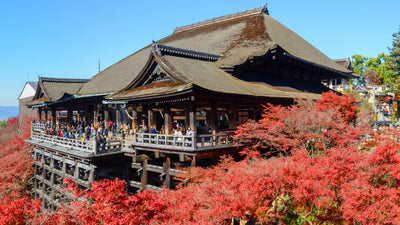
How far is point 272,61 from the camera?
22.7m

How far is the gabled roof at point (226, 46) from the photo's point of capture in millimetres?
20778

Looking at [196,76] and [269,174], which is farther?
[196,76]

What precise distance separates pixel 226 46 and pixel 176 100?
1121 centimetres

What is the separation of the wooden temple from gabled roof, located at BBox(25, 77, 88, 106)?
0.10m

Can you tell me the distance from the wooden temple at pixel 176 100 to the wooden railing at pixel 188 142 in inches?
2.2

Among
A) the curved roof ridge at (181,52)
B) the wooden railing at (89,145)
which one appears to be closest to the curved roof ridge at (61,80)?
the wooden railing at (89,145)

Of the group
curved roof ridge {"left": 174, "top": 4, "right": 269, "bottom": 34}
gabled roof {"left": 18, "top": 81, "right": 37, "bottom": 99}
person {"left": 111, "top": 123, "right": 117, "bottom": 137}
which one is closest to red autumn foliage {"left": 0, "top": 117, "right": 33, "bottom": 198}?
person {"left": 111, "top": 123, "right": 117, "bottom": 137}

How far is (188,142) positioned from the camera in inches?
519

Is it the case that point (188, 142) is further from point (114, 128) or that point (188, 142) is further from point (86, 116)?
point (86, 116)

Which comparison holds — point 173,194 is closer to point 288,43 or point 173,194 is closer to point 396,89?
point 288,43

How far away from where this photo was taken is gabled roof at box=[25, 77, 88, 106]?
89.9 feet

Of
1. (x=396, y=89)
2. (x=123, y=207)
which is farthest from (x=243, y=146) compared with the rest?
(x=396, y=89)

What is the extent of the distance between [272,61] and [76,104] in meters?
19.7

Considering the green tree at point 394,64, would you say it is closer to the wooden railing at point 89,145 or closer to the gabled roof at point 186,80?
the gabled roof at point 186,80
